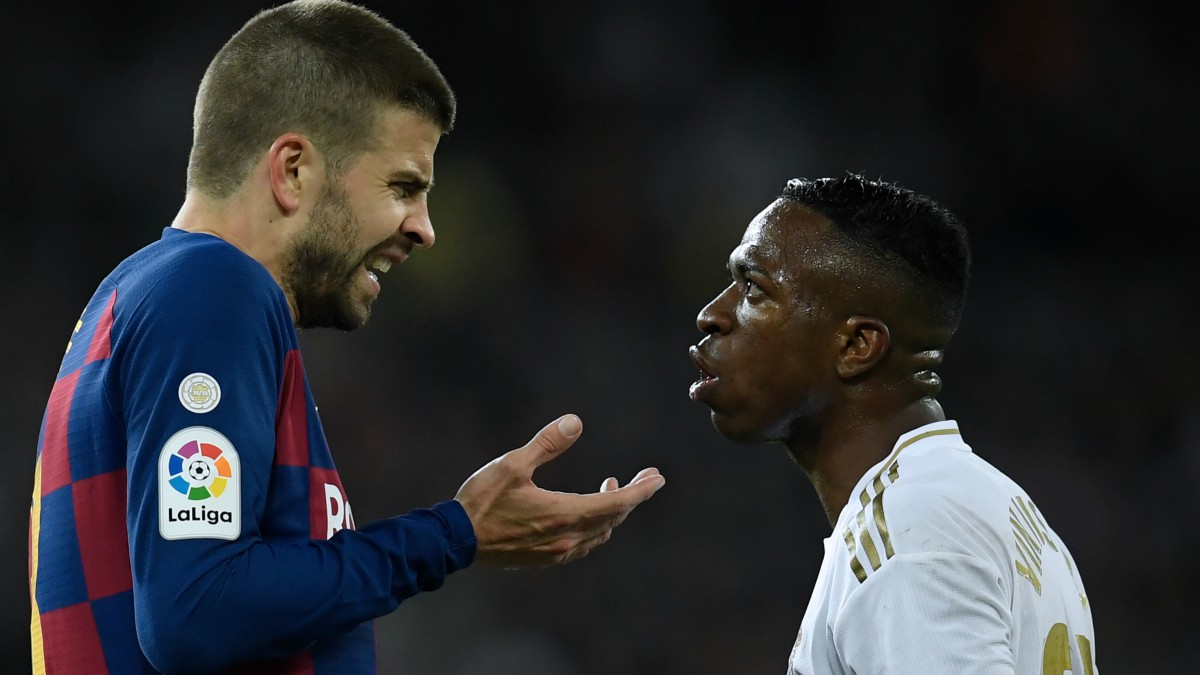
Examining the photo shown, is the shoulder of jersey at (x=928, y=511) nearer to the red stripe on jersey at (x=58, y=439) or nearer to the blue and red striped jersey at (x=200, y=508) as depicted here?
the blue and red striped jersey at (x=200, y=508)

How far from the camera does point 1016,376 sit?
7418 mm

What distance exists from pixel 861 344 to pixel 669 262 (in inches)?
204

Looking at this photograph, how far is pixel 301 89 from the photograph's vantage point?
231cm

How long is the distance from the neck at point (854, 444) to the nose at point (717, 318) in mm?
321

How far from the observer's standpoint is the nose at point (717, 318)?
9.02 feet

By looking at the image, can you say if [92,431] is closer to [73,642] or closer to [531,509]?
[73,642]

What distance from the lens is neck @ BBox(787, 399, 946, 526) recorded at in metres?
2.56

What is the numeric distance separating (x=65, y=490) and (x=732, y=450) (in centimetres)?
565

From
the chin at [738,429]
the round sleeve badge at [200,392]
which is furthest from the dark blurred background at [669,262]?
the round sleeve badge at [200,392]

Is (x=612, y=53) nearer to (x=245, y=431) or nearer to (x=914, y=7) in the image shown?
(x=914, y=7)

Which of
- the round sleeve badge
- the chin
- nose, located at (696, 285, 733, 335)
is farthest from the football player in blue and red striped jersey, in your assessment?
nose, located at (696, 285, 733, 335)

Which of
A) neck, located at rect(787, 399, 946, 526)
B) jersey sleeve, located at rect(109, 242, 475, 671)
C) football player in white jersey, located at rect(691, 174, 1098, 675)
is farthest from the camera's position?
neck, located at rect(787, 399, 946, 526)

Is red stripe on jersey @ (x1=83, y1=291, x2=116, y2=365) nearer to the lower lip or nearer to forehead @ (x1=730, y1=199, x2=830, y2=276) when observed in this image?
the lower lip

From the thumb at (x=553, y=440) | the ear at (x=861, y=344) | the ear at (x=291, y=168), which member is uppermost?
the ear at (x=291, y=168)
